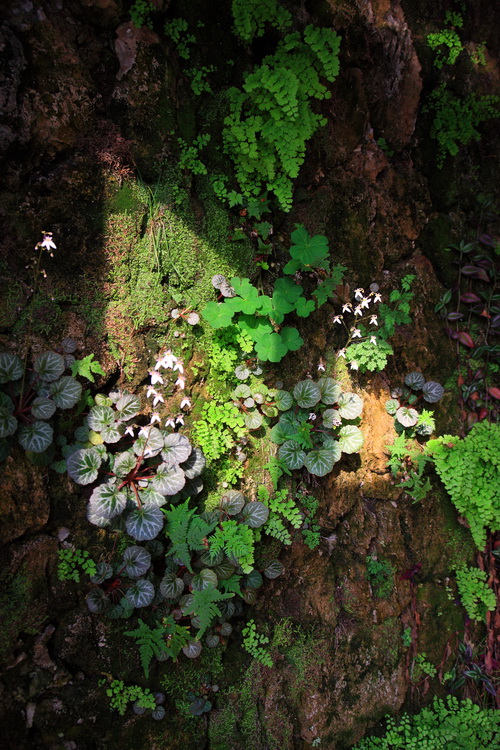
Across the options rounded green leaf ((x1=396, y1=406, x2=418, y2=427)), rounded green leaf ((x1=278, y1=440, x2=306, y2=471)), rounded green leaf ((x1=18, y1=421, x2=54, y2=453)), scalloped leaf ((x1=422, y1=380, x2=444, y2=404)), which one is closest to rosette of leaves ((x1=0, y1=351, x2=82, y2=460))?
rounded green leaf ((x1=18, y1=421, x2=54, y2=453))

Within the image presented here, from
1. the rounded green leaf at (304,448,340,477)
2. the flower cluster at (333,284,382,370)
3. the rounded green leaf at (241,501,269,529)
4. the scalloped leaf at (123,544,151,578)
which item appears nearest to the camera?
the scalloped leaf at (123,544,151,578)

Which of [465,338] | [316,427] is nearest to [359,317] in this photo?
[316,427]

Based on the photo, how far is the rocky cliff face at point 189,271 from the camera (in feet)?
10.0

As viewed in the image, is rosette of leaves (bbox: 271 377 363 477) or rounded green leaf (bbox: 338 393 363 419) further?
rounded green leaf (bbox: 338 393 363 419)

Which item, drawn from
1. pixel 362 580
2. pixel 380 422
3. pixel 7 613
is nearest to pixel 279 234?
pixel 380 422

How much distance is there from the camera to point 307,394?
380cm

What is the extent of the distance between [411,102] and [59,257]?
3510 millimetres

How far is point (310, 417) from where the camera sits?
3.80m

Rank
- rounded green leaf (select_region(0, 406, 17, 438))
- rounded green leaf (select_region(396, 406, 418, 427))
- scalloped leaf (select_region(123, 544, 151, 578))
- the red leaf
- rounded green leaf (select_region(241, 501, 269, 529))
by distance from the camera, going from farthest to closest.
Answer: the red leaf, rounded green leaf (select_region(396, 406, 418, 427)), rounded green leaf (select_region(241, 501, 269, 529)), scalloped leaf (select_region(123, 544, 151, 578)), rounded green leaf (select_region(0, 406, 17, 438))

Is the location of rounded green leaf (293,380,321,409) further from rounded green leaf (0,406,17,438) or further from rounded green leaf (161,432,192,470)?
rounded green leaf (0,406,17,438)

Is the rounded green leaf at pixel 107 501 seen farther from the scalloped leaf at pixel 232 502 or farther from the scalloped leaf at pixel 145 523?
the scalloped leaf at pixel 232 502

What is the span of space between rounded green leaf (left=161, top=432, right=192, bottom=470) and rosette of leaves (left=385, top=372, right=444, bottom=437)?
2.04m

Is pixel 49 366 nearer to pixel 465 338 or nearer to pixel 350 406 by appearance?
pixel 350 406

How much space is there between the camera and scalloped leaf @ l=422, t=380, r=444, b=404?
4242mm
